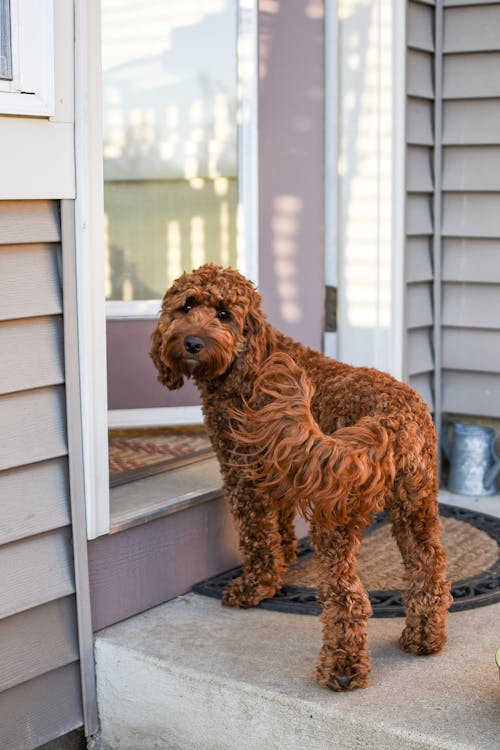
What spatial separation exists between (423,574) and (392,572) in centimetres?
70

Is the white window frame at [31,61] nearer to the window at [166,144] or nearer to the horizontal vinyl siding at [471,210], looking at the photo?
the window at [166,144]

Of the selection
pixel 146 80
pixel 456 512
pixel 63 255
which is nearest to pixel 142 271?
pixel 146 80

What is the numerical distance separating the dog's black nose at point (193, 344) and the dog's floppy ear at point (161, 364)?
110 millimetres

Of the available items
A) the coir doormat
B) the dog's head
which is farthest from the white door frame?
the dog's head

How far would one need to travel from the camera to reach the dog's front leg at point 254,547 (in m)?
3.06

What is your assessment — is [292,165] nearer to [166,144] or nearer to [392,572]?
[166,144]

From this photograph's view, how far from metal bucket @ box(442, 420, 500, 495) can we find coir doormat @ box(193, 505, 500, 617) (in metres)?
0.41

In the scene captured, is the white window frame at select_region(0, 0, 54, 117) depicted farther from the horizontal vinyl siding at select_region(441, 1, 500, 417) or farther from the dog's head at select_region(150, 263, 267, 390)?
the horizontal vinyl siding at select_region(441, 1, 500, 417)

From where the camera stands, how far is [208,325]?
2723mm

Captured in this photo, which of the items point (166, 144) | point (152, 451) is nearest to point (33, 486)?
point (152, 451)

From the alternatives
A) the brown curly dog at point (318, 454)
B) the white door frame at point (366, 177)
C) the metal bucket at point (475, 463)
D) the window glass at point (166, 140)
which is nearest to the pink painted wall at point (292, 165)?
the white door frame at point (366, 177)

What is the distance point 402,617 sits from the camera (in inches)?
117

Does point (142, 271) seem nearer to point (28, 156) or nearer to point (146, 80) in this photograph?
point (146, 80)

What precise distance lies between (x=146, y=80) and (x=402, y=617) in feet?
9.14
